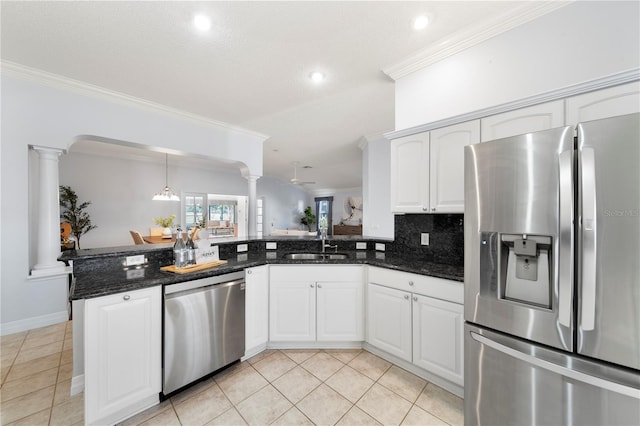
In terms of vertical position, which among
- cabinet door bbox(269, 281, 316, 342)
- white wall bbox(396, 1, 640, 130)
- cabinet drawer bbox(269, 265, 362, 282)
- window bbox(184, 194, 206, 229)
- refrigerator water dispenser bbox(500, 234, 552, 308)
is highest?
white wall bbox(396, 1, 640, 130)

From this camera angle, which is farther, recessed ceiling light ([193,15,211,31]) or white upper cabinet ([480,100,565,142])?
recessed ceiling light ([193,15,211,31])

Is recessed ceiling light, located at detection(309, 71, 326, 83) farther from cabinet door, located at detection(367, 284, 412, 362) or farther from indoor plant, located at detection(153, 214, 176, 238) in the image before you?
indoor plant, located at detection(153, 214, 176, 238)

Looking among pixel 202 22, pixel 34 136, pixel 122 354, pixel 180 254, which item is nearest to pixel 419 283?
pixel 180 254

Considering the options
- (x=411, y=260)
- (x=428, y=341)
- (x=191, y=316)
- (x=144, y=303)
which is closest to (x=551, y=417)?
(x=428, y=341)

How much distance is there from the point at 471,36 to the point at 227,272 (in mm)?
2628

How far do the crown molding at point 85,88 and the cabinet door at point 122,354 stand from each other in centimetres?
237

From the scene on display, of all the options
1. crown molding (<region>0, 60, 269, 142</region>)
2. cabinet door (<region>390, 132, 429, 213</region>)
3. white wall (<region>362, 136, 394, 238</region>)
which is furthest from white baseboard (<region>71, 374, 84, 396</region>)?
white wall (<region>362, 136, 394, 238</region>)

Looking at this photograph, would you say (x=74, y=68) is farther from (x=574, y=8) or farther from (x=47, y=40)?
(x=574, y=8)

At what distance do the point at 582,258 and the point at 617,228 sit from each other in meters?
0.15

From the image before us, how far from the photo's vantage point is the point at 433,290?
1821 mm

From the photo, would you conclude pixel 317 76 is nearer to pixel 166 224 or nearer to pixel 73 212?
pixel 166 224

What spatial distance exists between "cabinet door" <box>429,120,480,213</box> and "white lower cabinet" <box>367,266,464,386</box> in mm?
599

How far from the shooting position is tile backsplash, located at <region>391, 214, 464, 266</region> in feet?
7.00

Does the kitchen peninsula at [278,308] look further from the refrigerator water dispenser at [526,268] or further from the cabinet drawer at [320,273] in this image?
the refrigerator water dispenser at [526,268]
